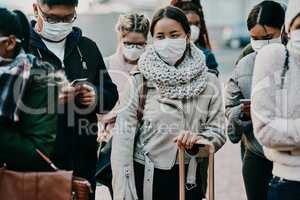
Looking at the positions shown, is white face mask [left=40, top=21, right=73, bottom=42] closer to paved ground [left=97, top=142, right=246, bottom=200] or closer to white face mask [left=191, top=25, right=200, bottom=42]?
white face mask [left=191, top=25, right=200, bottom=42]

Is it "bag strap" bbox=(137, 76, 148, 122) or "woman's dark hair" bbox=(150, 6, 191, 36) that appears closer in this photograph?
"bag strap" bbox=(137, 76, 148, 122)

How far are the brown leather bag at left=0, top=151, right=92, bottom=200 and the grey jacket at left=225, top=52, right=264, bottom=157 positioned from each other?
1607mm

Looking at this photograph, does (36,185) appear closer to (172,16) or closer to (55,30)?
(55,30)

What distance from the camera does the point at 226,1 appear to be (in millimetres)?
43219

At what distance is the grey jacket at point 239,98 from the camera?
481 centimetres

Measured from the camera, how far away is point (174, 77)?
440 centimetres

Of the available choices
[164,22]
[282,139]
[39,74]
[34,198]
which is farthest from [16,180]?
[164,22]

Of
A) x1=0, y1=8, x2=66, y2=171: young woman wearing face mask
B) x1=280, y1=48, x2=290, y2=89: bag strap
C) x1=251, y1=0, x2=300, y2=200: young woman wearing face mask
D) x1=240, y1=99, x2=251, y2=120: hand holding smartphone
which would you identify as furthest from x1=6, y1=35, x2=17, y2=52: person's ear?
x1=240, y1=99, x2=251, y2=120: hand holding smartphone

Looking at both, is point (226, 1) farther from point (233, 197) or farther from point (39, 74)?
point (39, 74)

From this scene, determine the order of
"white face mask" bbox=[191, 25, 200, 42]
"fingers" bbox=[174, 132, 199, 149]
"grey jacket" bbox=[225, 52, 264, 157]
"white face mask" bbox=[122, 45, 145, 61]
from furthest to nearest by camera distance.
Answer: "white face mask" bbox=[191, 25, 200, 42] → "white face mask" bbox=[122, 45, 145, 61] → "grey jacket" bbox=[225, 52, 264, 157] → "fingers" bbox=[174, 132, 199, 149]

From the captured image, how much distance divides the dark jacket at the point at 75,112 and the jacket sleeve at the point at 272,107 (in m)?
1.20

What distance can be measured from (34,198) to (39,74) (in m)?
0.62

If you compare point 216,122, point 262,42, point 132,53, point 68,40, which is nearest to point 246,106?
point 216,122

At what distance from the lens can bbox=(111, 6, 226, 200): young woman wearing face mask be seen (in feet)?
14.3
